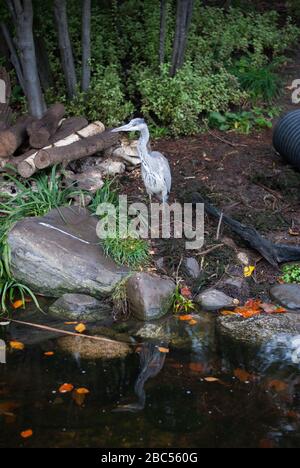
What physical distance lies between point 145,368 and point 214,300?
139 cm

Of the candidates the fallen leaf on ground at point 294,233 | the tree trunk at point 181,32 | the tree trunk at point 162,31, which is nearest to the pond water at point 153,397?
the fallen leaf on ground at point 294,233

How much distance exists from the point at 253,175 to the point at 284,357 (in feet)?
10.3

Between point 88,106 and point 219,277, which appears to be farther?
point 88,106

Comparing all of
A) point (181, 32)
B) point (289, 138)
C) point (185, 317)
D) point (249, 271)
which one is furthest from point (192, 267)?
point (181, 32)

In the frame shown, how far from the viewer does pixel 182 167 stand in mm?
8727

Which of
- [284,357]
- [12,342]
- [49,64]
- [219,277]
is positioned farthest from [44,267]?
[49,64]

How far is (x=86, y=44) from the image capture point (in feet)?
30.8

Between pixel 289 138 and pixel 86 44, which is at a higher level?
pixel 86 44

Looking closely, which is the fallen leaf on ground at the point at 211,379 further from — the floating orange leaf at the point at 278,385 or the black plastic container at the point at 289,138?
the black plastic container at the point at 289,138

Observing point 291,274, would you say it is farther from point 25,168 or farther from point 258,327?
point 25,168

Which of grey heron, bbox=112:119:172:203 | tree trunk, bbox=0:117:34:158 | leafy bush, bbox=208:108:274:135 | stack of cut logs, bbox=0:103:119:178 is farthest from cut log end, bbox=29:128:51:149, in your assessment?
leafy bush, bbox=208:108:274:135

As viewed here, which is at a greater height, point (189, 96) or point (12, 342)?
point (189, 96)

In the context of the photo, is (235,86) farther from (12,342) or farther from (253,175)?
(12,342)

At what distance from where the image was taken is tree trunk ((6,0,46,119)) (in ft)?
27.6
